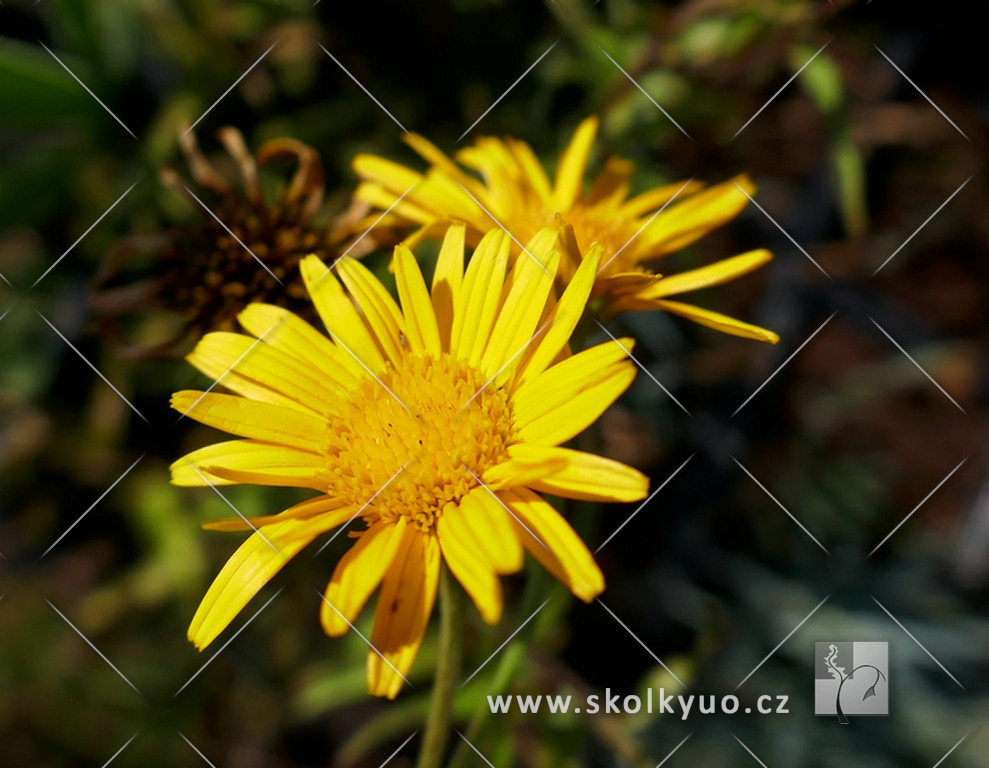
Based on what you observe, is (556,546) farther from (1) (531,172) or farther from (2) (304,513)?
(1) (531,172)

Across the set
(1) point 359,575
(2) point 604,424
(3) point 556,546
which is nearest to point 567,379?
(3) point 556,546

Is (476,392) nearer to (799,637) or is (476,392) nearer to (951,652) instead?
(799,637)

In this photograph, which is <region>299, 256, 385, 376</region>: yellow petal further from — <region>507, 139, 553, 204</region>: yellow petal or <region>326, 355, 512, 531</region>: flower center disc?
<region>507, 139, 553, 204</region>: yellow petal

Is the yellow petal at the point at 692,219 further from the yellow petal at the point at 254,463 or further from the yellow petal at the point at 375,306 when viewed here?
the yellow petal at the point at 254,463

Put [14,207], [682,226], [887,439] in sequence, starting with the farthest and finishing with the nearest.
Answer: [887,439] < [14,207] < [682,226]

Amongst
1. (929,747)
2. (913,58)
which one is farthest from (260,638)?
(913,58)

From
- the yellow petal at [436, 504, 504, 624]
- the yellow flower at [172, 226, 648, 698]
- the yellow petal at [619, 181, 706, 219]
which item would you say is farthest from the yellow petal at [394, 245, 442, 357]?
the yellow petal at [619, 181, 706, 219]

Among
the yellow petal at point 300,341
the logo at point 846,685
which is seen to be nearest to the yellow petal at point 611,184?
the yellow petal at point 300,341
